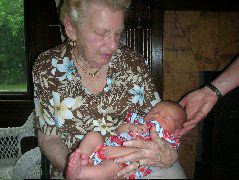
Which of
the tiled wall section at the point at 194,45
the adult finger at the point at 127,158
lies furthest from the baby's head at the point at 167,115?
the tiled wall section at the point at 194,45

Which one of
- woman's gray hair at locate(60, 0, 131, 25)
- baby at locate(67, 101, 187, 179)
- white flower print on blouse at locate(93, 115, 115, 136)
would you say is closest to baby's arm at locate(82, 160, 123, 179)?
baby at locate(67, 101, 187, 179)

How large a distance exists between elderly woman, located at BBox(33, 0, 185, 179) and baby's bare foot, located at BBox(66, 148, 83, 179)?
1.22ft

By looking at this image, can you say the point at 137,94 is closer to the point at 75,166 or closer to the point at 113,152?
the point at 113,152

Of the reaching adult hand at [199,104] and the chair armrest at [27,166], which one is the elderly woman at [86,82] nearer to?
the chair armrest at [27,166]

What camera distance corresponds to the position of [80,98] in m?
1.79

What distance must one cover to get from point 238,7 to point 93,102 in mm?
2127

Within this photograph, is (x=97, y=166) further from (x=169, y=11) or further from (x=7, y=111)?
(x=7, y=111)

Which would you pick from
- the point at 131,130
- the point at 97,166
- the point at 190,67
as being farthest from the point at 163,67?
the point at 97,166

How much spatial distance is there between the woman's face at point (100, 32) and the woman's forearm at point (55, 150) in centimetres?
57

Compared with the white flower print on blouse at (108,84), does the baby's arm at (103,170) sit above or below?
below

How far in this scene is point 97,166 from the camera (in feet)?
4.23

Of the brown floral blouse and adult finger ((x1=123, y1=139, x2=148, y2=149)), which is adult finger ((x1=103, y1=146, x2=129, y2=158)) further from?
the brown floral blouse

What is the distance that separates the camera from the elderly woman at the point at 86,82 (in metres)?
1.70

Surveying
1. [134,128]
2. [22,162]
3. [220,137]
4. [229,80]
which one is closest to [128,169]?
[134,128]
